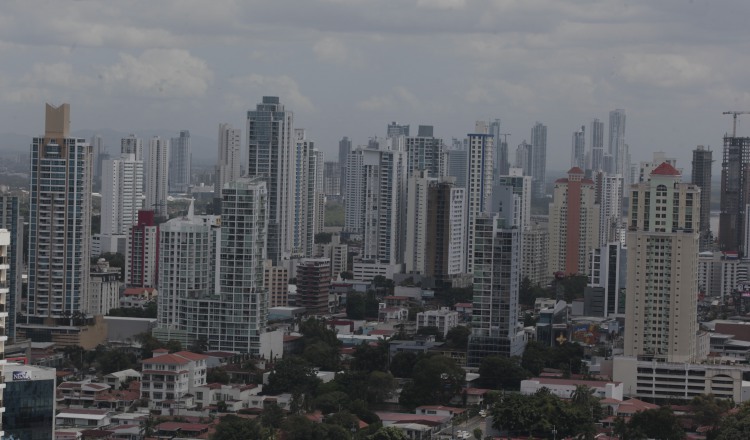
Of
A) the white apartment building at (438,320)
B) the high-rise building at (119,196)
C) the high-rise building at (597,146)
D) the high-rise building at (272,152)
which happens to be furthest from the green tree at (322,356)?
the high-rise building at (597,146)

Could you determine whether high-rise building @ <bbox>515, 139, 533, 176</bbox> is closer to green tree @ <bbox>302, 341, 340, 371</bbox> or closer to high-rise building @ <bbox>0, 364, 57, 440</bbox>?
green tree @ <bbox>302, 341, 340, 371</bbox>

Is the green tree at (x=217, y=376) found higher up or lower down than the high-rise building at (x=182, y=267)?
lower down

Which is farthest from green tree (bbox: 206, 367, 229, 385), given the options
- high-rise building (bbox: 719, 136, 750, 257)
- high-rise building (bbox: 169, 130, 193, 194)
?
Answer: high-rise building (bbox: 169, 130, 193, 194)

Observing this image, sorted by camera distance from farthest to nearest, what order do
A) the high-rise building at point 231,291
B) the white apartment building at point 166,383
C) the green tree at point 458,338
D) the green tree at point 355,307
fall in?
the green tree at point 355,307 < the green tree at point 458,338 < the high-rise building at point 231,291 < the white apartment building at point 166,383

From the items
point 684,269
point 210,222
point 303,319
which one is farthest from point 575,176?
point 684,269

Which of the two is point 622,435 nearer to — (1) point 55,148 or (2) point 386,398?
(2) point 386,398

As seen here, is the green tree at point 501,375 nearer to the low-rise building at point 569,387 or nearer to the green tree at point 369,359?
the low-rise building at point 569,387

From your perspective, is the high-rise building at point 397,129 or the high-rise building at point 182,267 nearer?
the high-rise building at point 182,267
